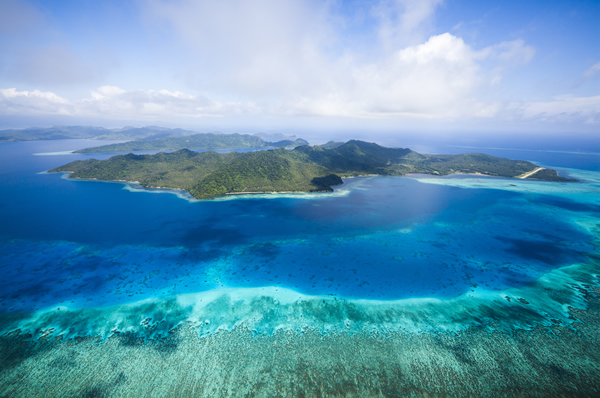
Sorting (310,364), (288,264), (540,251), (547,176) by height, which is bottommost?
(310,364)

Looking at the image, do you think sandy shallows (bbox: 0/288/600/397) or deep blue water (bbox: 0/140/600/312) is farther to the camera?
deep blue water (bbox: 0/140/600/312)

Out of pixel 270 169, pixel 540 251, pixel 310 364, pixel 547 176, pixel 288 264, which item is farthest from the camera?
pixel 547 176

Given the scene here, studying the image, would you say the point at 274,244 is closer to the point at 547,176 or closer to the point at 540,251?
the point at 540,251

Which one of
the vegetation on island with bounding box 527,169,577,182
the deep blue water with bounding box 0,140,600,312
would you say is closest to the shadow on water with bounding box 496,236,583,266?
the deep blue water with bounding box 0,140,600,312

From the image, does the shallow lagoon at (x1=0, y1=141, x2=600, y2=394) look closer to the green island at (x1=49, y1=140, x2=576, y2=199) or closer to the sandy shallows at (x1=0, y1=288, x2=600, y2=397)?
the sandy shallows at (x1=0, y1=288, x2=600, y2=397)

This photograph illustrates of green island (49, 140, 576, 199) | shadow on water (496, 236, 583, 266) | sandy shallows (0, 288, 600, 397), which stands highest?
green island (49, 140, 576, 199)

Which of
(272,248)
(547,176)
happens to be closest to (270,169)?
(272,248)

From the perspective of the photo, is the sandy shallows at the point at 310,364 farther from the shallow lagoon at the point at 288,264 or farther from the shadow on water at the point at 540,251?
the shadow on water at the point at 540,251
